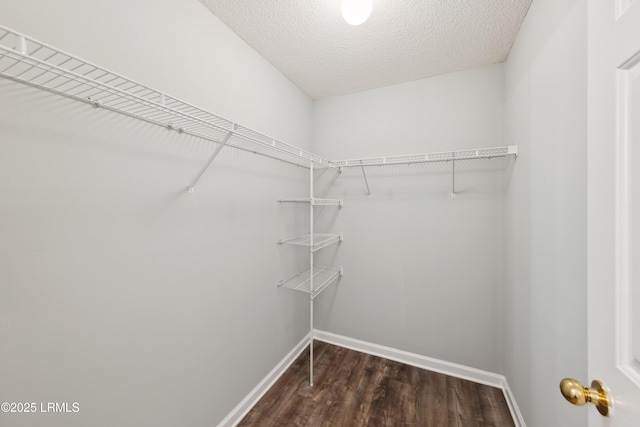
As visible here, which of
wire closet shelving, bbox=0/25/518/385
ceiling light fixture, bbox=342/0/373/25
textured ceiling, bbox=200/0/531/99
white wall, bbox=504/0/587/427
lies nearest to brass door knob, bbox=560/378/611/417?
white wall, bbox=504/0/587/427

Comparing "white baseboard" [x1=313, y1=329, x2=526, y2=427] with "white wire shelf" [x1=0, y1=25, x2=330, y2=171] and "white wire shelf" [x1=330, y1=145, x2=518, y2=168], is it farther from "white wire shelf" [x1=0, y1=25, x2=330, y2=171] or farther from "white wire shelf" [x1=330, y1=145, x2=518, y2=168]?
"white wire shelf" [x1=0, y1=25, x2=330, y2=171]

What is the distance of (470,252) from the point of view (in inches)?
72.2

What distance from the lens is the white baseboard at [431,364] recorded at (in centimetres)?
161

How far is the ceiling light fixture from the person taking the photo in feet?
3.26

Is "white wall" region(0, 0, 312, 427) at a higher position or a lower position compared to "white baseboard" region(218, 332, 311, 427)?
higher

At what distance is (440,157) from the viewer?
1845mm

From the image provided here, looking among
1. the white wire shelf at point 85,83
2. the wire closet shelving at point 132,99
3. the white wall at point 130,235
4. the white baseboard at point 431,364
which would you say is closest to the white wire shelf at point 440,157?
the wire closet shelving at point 132,99

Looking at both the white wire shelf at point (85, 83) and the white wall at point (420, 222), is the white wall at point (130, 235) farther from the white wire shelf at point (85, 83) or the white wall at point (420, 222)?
the white wall at point (420, 222)

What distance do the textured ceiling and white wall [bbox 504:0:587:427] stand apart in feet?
0.65

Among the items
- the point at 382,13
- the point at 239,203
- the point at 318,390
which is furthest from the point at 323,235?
the point at 382,13

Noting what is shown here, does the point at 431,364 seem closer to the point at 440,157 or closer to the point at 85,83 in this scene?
the point at 440,157

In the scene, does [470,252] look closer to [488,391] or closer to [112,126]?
[488,391]

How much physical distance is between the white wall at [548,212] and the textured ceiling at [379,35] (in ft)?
0.65

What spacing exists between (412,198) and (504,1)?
1.24 metres
